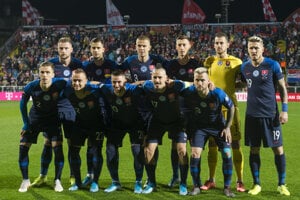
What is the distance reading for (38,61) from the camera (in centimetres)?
3266

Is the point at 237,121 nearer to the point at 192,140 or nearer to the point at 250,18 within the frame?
the point at 192,140

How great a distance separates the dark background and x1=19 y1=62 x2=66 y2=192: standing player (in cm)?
3649

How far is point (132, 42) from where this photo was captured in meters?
33.5

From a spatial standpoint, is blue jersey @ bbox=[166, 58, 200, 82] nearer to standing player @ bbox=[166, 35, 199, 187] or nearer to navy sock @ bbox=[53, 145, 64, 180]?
standing player @ bbox=[166, 35, 199, 187]

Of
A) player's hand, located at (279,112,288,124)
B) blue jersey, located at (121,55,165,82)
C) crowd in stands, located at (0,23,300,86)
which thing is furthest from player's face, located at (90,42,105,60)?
crowd in stands, located at (0,23,300,86)

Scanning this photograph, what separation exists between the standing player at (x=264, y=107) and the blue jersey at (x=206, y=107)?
0.42 metres

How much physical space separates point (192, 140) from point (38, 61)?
91.4 feet

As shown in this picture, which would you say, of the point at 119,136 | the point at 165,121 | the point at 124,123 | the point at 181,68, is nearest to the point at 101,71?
the point at 124,123

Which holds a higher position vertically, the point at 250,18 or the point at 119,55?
the point at 250,18

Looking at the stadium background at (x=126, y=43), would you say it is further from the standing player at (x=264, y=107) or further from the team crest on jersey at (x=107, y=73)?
the team crest on jersey at (x=107, y=73)

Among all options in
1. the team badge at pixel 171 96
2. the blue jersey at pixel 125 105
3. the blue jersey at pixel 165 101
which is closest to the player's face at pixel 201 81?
the blue jersey at pixel 165 101

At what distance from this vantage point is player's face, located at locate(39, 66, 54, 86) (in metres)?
6.33

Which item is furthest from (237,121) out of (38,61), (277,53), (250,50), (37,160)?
(38,61)

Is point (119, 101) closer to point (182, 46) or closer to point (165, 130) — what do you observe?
point (165, 130)
